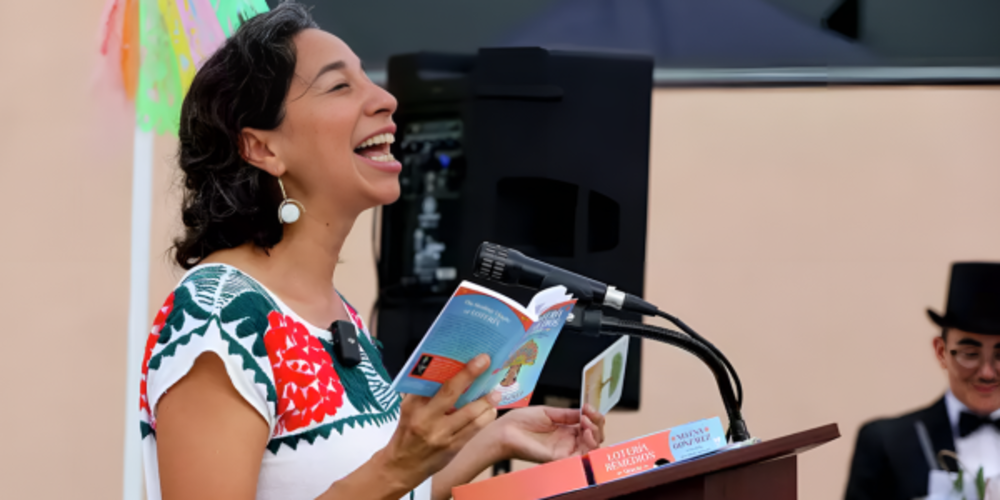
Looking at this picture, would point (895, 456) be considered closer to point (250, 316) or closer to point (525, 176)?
point (525, 176)

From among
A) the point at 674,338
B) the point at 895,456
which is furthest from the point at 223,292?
the point at 895,456

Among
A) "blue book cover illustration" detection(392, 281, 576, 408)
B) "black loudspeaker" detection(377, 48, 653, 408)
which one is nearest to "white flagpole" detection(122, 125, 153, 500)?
"black loudspeaker" detection(377, 48, 653, 408)

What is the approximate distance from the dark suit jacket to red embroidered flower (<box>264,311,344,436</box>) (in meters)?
1.57

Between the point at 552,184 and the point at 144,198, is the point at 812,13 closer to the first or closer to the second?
the point at 552,184

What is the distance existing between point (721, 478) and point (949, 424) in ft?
5.25

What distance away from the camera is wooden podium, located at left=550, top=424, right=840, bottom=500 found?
69cm

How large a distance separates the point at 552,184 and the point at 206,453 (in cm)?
135

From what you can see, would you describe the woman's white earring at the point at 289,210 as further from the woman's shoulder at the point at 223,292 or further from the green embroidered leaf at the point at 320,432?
A: the green embroidered leaf at the point at 320,432

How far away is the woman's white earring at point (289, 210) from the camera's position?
1.05 meters

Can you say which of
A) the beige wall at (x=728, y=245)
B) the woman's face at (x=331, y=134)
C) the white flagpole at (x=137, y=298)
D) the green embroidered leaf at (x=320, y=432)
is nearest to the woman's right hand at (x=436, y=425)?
the green embroidered leaf at (x=320, y=432)

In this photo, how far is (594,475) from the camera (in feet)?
2.73

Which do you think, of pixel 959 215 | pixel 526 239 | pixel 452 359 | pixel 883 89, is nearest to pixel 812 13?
pixel 883 89

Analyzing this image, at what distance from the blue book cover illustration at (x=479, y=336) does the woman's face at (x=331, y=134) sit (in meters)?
0.44

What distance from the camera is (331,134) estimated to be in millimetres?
1071
